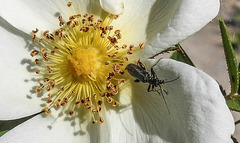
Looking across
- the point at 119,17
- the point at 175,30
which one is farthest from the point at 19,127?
the point at 175,30

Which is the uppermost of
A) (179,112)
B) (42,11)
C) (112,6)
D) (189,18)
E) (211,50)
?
(211,50)

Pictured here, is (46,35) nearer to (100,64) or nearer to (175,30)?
(100,64)

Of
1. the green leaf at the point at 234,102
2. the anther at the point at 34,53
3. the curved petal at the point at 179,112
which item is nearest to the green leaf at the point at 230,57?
the green leaf at the point at 234,102

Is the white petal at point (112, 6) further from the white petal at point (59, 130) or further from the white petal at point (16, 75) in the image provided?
the white petal at point (59, 130)

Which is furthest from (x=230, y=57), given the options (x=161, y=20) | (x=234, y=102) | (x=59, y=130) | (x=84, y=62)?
(x=59, y=130)

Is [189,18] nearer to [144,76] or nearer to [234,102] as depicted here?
[144,76]

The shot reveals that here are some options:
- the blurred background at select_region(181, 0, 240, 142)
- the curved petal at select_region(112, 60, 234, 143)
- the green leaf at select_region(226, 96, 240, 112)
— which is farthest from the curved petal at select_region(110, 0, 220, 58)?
the blurred background at select_region(181, 0, 240, 142)
